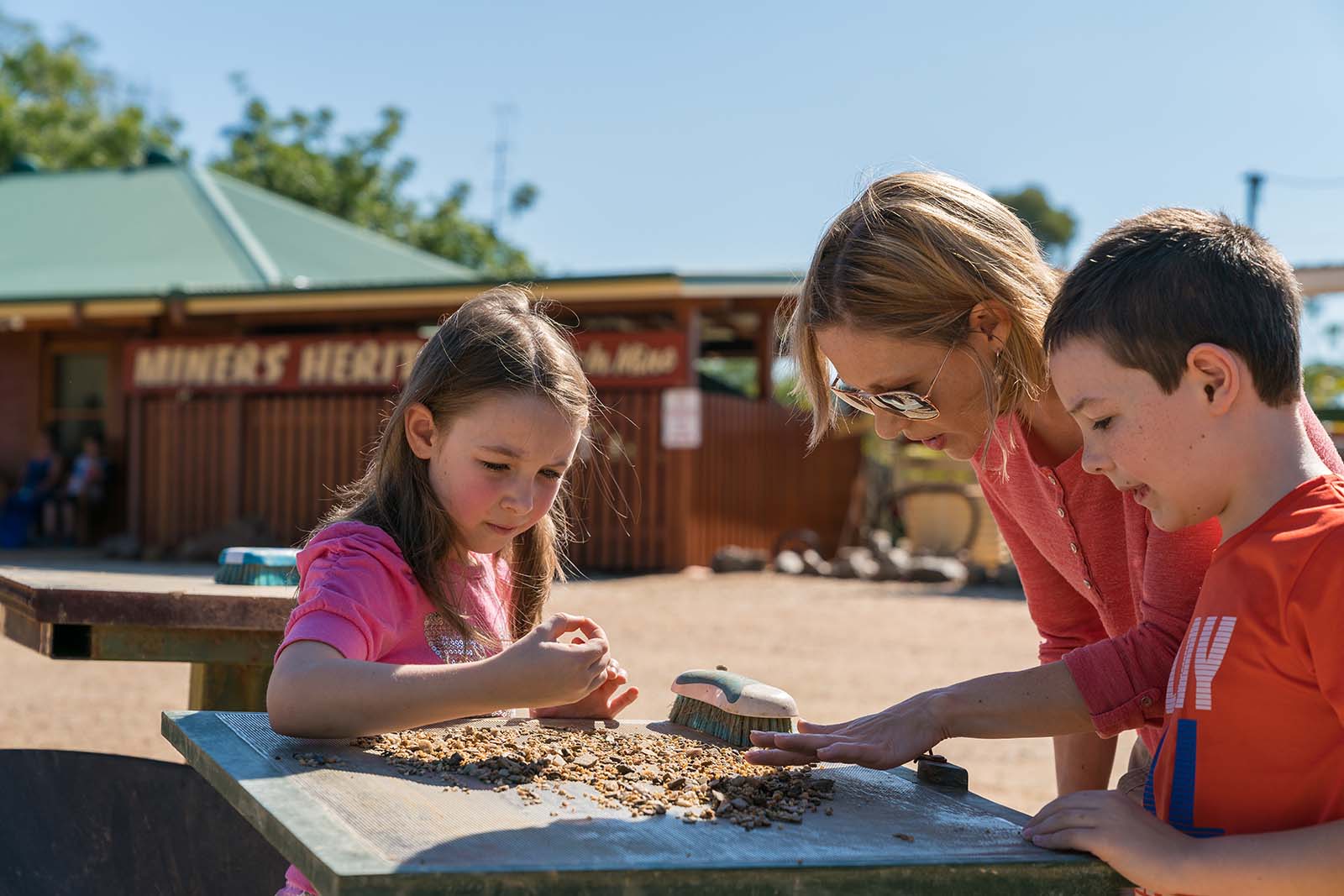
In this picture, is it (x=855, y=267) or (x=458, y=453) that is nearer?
(x=855, y=267)

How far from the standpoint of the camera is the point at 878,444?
23.9 metres

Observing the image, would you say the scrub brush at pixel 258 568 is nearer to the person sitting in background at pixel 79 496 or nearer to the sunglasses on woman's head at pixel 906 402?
the sunglasses on woman's head at pixel 906 402

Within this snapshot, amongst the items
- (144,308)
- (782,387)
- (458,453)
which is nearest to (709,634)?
(458,453)

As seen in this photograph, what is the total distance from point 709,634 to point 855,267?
305 inches

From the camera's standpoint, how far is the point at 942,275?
2191 mm

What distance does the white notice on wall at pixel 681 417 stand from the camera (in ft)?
47.6

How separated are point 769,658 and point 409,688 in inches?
275

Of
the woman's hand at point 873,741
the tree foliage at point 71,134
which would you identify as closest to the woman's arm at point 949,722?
the woman's hand at point 873,741

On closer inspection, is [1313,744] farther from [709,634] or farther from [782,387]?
[782,387]

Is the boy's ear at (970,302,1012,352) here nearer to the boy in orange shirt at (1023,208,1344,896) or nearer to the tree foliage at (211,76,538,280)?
the boy in orange shirt at (1023,208,1344,896)

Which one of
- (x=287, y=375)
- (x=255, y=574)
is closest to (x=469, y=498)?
(x=255, y=574)

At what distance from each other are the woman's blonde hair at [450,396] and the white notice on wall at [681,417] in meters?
11.8

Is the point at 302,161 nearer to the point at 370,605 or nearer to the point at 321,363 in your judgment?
the point at 321,363

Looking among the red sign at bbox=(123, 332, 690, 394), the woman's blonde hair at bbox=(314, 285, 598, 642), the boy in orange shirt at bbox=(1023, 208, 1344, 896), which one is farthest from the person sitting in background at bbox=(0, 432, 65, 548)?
the boy in orange shirt at bbox=(1023, 208, 1344, 896)
